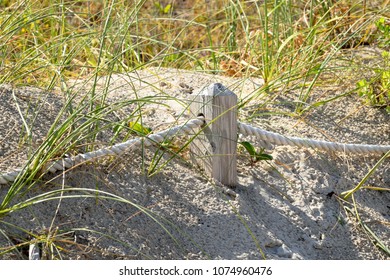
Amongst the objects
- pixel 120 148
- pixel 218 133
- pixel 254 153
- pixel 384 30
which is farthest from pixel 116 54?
pixel 384 30

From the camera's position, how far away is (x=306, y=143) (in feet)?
11.6

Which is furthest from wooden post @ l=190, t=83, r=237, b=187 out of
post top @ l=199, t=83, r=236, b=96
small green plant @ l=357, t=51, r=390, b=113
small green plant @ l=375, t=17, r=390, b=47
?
small green plant @ l=375, t=17, r=390, b=47

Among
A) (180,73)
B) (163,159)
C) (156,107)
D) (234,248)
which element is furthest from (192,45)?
(234,248)

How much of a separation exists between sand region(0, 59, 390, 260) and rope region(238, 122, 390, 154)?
0.07m

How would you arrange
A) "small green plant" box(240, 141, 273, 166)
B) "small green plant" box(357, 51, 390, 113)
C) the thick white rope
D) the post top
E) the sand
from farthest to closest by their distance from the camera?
1. "small green plant" box(357, 51, 390, 113)
2. "small green plant" box(240, 141, 273, 166)
3. the post top
4. the thick white rope
5. the sand

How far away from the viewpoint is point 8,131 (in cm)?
324

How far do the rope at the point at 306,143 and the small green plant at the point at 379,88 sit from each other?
0.33 meters

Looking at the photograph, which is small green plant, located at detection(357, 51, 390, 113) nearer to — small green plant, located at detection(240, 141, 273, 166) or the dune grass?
the dune grass

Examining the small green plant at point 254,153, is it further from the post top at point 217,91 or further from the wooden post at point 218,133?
the post top at point 217,91

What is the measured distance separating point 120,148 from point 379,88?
4.89 feet

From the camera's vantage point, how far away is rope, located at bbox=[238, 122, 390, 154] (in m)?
3.45

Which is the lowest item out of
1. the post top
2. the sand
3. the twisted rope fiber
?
the sand

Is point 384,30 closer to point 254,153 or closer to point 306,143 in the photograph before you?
point 306,143
